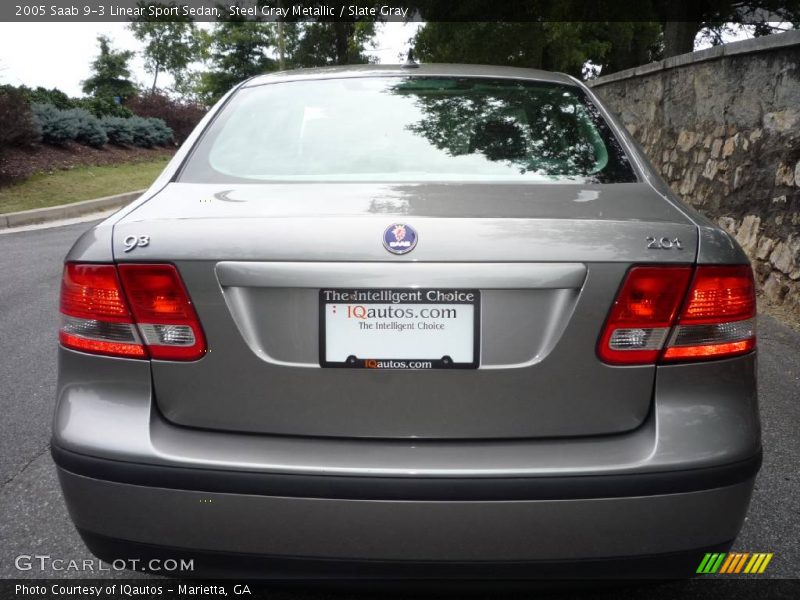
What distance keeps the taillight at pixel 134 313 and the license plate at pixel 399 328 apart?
1.01ft

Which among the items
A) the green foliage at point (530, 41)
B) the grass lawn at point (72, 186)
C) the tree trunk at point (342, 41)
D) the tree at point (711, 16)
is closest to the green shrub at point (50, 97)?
the grass lawn at point (72, 186)

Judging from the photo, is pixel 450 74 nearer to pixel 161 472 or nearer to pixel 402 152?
pixel 402 152

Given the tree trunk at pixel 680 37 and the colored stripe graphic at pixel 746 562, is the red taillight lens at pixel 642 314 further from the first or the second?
the tree trunk at pixel 680 37

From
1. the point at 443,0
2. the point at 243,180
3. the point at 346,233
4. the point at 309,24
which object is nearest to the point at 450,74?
the point at 243,180

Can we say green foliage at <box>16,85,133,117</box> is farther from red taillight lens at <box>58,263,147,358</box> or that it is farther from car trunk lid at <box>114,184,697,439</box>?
car trunk lid at <box>114,184,697,439</box>

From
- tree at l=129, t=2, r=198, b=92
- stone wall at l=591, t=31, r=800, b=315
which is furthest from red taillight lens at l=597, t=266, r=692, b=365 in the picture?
tree at l=129, t=2, r=198, b=92

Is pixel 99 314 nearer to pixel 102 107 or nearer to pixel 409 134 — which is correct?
pixel 409 134

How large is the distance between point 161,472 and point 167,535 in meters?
0.15

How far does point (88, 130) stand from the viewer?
1855 centimetres

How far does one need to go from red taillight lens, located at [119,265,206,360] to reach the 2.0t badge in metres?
0.46

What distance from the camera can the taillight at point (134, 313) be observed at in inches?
66.2

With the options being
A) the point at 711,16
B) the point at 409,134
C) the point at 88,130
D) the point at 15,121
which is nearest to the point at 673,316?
the point at 409,134

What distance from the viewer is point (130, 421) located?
5.59 ft

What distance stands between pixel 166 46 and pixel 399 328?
2509 inches
